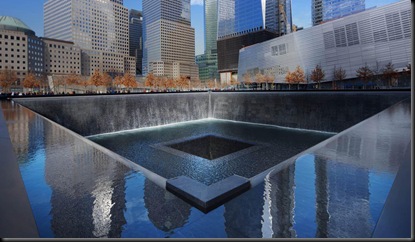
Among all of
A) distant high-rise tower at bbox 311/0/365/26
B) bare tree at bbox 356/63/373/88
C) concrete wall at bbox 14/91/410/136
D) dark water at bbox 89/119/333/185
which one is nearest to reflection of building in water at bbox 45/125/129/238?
dark water at bbox 89/119/333/185

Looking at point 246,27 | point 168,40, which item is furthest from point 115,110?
point 168,40

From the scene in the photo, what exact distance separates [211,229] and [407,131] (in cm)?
584

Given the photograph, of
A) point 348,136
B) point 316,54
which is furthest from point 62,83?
point 348,136

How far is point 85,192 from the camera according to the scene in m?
3.01

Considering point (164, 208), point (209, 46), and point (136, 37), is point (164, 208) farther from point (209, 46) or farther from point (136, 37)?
point (136, 37)

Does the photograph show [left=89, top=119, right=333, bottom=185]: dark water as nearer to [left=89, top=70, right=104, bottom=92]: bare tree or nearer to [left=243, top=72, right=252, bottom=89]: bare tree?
[left=89, top=70, right=104, bottom=92]: bare tree

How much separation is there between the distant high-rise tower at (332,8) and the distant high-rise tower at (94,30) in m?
76.9

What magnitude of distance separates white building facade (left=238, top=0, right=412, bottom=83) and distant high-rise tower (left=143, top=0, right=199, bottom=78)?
64.6 m

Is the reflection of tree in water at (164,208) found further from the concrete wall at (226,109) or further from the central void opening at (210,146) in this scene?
the concrete wall at (226,109)

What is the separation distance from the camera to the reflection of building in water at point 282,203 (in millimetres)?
2271

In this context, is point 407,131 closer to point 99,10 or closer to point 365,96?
point 365,96

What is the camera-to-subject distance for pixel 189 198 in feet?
9.70

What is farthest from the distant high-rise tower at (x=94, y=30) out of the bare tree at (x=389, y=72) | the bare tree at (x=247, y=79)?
the bare tree at (x=389, y=72)

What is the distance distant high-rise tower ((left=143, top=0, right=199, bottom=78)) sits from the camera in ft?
374
